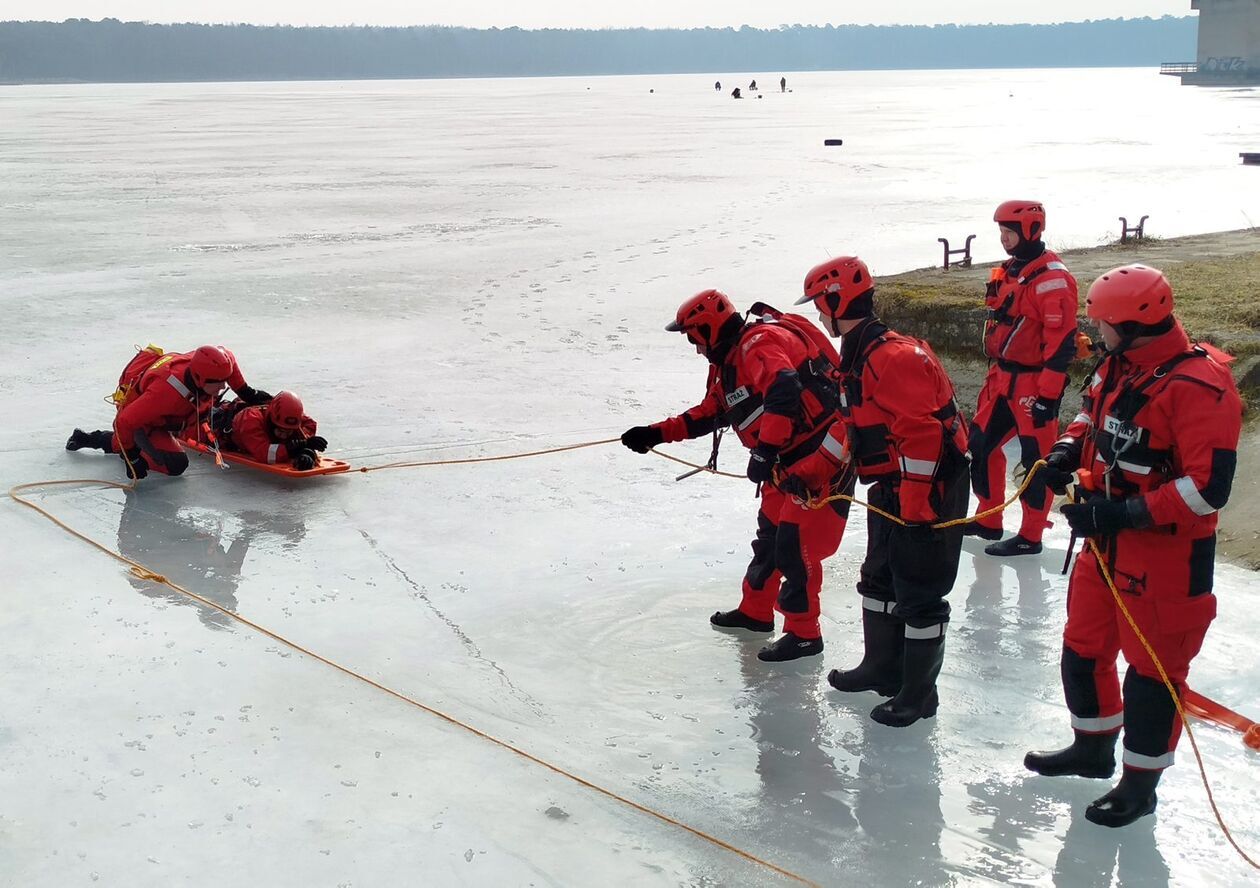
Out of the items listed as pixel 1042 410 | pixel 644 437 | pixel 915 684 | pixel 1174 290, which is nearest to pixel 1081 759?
pixel 915 684

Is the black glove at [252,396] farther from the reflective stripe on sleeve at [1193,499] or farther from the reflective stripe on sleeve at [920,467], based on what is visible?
the reflective stripe on sleeve at [1193,499]

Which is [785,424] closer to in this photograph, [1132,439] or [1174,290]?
[1132,439]

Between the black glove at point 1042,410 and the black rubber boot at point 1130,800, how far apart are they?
2426mm

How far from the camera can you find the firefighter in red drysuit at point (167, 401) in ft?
21.3

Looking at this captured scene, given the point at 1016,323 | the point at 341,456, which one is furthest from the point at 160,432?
the point at 1016,323

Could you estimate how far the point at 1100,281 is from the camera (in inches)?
131

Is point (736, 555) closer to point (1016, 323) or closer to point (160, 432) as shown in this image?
point (1016, 323)

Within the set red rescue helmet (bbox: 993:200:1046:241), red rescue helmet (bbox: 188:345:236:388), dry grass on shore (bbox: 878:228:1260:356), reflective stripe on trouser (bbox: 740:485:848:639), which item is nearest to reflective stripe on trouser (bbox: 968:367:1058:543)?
red rescue helmet (bbox: 993:200:1046:241)

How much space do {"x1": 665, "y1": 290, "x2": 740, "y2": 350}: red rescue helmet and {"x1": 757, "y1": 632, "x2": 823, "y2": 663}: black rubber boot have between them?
111 centimetres

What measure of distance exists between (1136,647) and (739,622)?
69.5 inches

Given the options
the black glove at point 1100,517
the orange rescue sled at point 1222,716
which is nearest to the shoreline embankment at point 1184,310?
the orange rescue sled at point 1222,716

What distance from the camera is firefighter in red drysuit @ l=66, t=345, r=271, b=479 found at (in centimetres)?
648

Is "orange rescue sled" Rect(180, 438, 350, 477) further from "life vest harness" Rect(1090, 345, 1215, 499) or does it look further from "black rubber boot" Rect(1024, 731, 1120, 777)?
"life vest harness" Rect(1090, 345, 1215, 499)

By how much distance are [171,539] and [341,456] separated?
1369 mm
